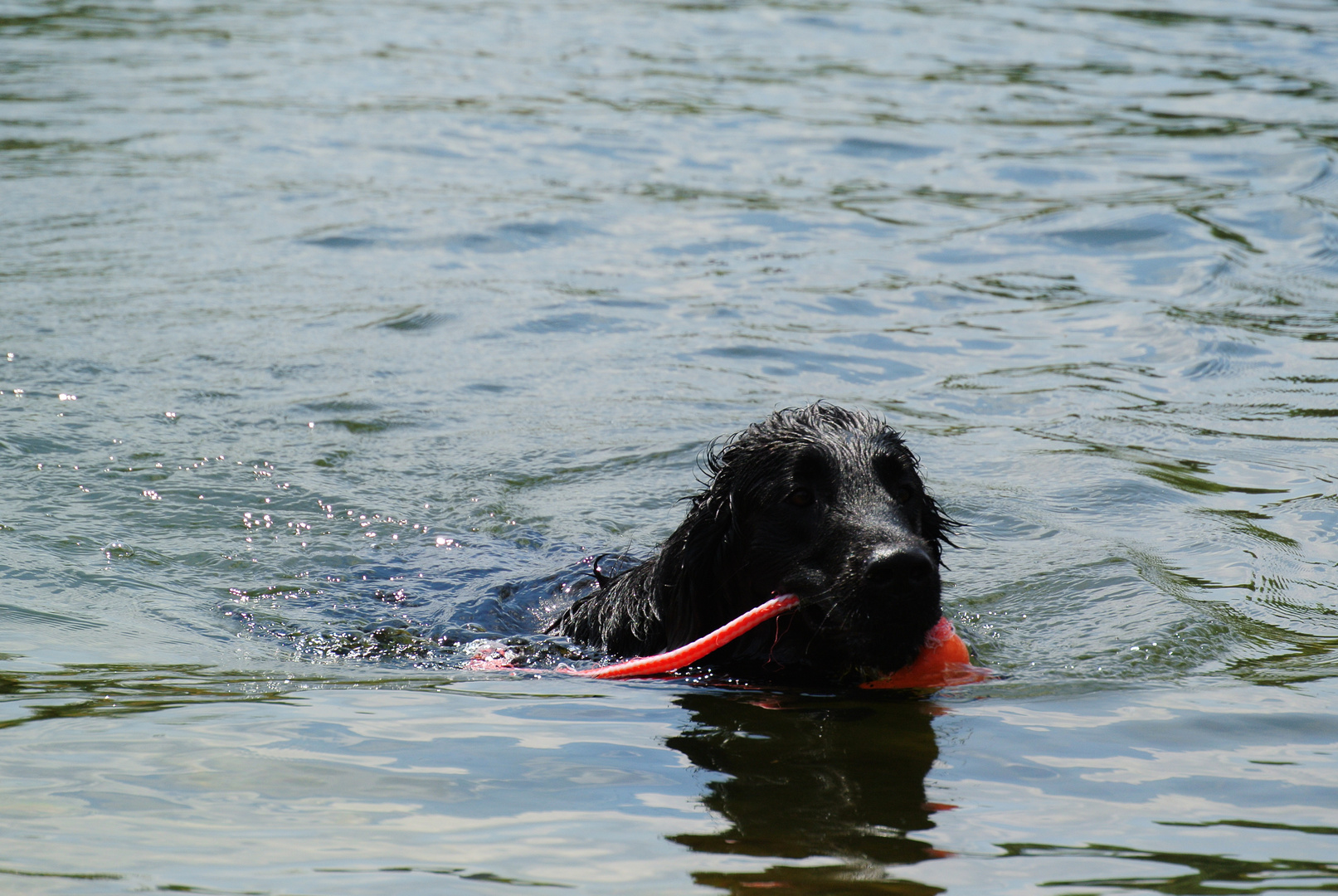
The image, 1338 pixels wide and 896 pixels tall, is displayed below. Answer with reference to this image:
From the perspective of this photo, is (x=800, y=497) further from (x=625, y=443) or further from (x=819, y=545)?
(x=625, y=443)

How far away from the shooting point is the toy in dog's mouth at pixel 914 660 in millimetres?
5098

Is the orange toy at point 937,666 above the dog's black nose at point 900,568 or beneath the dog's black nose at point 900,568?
beneath

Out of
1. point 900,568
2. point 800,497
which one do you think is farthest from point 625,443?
point 900,568

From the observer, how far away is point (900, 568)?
4695 millimetres

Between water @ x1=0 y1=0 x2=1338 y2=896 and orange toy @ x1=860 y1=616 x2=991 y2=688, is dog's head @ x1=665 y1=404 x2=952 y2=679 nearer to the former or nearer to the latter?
orange toy @ x1=860 y1=616 x2=991 y2=688

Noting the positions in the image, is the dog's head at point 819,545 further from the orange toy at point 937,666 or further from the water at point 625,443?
the water at point 625,443

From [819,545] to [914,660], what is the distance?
0.51m

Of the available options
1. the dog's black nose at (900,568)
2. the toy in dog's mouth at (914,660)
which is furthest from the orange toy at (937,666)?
the dog's black nose at (900,568)

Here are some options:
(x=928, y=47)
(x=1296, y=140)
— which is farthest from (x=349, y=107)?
(x=1296, y=140)

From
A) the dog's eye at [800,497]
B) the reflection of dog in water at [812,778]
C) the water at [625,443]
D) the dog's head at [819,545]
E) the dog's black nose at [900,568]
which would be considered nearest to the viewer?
the reflection of dog in water at [812,778]

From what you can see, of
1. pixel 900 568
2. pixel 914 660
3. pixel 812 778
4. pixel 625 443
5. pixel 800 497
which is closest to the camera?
pixel 812 778

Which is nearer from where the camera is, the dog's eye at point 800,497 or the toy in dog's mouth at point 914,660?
the toy in dog's mouth at point 914,660

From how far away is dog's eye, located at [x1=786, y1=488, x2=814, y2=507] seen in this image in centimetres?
523

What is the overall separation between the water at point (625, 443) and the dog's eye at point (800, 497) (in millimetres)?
672
